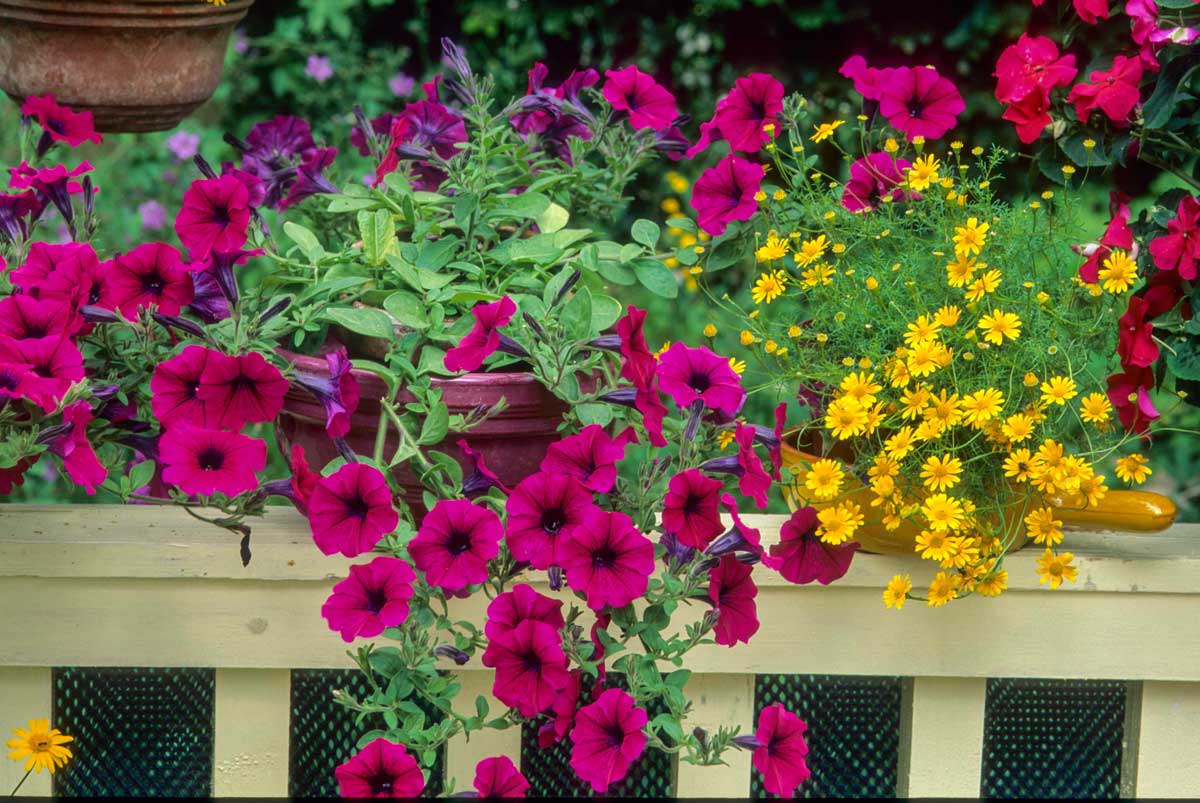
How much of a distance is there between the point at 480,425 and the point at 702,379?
0.21m

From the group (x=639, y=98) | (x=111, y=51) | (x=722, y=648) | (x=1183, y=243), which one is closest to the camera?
(x=1183, y=243)

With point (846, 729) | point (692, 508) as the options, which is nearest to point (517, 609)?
point (692, 508)

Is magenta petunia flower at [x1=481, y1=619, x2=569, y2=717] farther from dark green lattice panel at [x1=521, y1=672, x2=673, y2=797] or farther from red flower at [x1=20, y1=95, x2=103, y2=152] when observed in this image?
red flower at [x1=20, y1=95, x2=103, y2=152]

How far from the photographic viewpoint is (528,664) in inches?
43.1

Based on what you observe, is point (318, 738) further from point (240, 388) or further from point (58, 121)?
point (58, 121)

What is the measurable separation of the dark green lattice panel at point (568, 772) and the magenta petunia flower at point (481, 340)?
15.3 inches

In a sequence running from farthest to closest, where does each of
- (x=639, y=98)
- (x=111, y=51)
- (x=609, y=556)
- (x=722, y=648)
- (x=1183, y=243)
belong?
(x=111, y=51) → (x=639, y=98) → (x=722, y=648) → (x=1183, y=243) → (x=609, y=556)

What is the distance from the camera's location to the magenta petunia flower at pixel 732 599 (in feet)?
3.75

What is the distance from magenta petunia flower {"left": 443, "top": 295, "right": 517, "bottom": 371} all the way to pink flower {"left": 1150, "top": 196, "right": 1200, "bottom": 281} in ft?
1.74

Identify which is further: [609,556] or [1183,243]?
[1183,243]

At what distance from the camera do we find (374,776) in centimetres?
110

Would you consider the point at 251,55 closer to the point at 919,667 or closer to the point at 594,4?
the point at 594,4

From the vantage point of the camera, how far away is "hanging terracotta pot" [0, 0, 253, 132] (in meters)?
1.68

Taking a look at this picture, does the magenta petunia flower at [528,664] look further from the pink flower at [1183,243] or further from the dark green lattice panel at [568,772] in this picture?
the pink flower at [1183,243]
